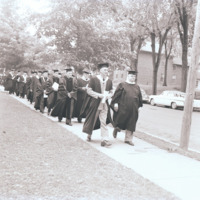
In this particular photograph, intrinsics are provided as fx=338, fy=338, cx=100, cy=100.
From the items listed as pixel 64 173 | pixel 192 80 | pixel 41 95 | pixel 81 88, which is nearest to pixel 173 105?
pixel 41 95

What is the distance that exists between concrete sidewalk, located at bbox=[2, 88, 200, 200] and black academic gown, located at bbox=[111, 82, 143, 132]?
0.50 metres

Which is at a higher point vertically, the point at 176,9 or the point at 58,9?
the point at 176,9

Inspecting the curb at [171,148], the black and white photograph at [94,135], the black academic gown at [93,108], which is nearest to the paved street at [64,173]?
the black and white photograph at [94,135]

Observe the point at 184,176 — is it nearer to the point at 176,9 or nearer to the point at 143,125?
the point at 143,125

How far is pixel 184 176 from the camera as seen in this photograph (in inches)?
212

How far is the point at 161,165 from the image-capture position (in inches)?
237

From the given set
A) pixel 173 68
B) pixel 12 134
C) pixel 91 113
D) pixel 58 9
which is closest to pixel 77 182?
pixel 91 113

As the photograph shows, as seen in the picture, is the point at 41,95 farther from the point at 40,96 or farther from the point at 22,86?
the point at 22,86

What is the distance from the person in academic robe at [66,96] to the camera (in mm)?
10871

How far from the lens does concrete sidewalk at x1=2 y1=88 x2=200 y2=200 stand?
4815mm

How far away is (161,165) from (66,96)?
569cm

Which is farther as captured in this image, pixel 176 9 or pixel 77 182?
pixel 176 9

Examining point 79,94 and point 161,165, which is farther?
point 79,94

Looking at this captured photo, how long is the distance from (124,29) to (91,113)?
28.9 feet
